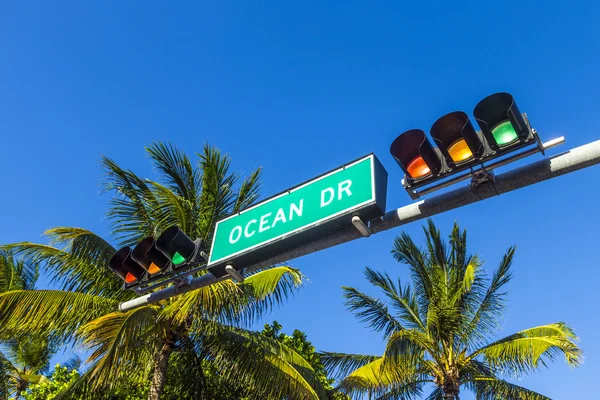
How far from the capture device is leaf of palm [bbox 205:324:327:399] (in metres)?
10.4

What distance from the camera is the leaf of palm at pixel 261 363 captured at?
1039 centimetres

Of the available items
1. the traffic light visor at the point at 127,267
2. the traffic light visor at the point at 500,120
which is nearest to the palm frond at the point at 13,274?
the traffic light visor at the point at 127,267

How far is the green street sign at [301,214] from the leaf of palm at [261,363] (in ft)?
21.0

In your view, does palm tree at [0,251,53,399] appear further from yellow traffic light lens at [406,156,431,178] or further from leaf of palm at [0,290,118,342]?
yellow traffic light lens at [406,156,431,178]

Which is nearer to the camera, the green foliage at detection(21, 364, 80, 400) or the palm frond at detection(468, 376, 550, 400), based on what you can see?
the palm frond at detection(468, 376, 550, 400)

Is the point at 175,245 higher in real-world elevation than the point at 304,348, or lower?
lower

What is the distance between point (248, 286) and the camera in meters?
10.8

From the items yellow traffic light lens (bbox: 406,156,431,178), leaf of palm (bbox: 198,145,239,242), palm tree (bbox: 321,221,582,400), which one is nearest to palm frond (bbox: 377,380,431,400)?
palm tree (bbox: 321,221,582,400)

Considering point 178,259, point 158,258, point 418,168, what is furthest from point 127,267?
point 418,168

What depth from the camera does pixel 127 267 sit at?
5316mm

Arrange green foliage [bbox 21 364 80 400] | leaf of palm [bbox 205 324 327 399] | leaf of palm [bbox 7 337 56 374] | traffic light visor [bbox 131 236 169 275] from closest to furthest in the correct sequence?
traffic light visor [bbox 131 236 169 275] < leaf of palm [bbox 205 324 327 399] < green foliage [bbox 21 364 80 400] < leaf of palm [bbox 7 337 56 374]

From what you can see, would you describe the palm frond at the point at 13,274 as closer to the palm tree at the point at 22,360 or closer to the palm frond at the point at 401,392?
the palm tree at the point at 22,360

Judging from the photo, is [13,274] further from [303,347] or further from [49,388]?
[303,347]

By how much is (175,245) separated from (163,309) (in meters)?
5.66
